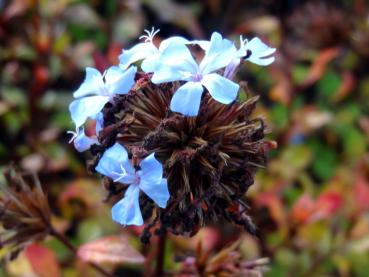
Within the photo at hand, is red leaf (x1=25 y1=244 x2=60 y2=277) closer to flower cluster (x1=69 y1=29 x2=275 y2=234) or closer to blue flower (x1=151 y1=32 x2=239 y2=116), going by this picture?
flower cluster (x1=69 y1=29 x2=275 y2=234)

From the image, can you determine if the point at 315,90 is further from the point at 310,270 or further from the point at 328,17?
the point at 310,270

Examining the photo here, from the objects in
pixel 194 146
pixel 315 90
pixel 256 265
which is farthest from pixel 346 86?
pixel 194 146

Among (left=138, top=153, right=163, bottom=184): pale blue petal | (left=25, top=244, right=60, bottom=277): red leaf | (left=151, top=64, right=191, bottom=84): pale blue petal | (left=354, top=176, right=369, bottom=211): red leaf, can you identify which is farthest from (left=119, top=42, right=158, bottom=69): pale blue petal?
(left=354, top=176, right=369, bottom=211): red leaf

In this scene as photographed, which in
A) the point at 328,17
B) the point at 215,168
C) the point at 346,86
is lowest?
the point at 215,168

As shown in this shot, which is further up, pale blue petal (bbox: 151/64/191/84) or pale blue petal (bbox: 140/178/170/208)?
pale blue petal (bbox: 151/64/191/84)

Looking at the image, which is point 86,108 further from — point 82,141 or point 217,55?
point 217,55

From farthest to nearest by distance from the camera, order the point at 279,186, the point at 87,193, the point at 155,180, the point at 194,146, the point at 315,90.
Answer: the point at 315,90
the point at 279,186
the point at 87,193
the point at 194,146
the point at 155,180

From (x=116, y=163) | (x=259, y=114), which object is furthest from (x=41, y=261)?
(x=259, y=114)
